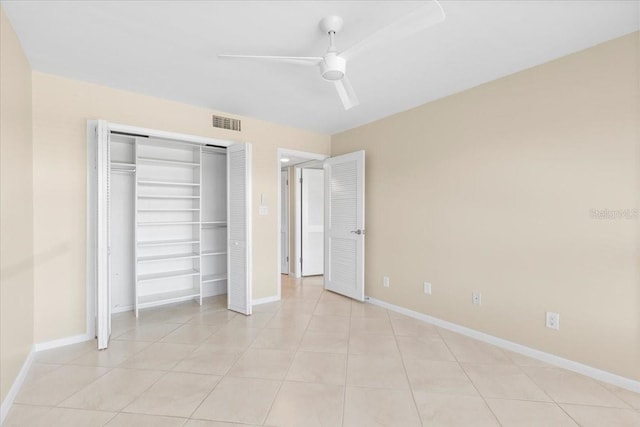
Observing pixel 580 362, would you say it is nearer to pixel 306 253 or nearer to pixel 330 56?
pixel 330 56

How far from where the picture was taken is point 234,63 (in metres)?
2.58

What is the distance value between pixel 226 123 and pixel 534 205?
11.4 ft

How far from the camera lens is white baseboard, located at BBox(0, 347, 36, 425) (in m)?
1.86

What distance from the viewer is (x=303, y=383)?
2.25m

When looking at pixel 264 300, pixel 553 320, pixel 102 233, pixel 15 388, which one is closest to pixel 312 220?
pixel 264 300

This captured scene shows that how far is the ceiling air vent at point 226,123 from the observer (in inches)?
151

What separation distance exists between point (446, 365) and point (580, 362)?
1.00 meters

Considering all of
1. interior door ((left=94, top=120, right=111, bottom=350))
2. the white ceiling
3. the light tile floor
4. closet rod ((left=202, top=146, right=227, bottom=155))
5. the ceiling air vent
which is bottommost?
the light tile floor

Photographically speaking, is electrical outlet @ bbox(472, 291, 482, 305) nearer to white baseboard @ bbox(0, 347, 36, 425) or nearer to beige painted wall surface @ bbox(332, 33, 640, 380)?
beige painted wall surface @ bbox(332, 33, 640, 380)

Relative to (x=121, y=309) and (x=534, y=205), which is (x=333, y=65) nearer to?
(x=534, y=205)

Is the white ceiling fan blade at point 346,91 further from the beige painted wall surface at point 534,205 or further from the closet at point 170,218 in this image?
the closet at point 170,218

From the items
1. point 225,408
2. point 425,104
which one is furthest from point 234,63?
point 225,408

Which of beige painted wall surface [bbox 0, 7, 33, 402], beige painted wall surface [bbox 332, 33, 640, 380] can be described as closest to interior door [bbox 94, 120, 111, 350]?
beige painted wall surface [bbox 0, 7, 33, 402]

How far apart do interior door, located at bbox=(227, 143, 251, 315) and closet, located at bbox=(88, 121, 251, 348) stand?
0.01 m
